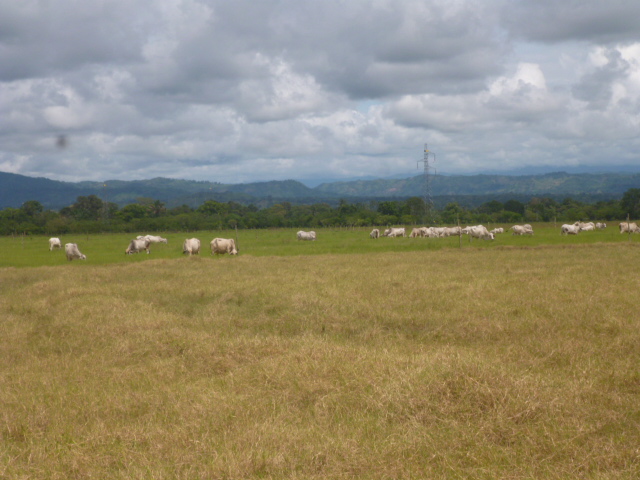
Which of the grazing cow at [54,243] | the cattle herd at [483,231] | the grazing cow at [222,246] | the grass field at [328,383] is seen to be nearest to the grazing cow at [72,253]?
the grazing cow at [222,246]

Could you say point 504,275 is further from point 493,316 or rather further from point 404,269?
point 493,316

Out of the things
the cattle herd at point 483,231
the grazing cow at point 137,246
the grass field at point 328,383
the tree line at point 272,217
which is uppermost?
the tree line at point 272,217

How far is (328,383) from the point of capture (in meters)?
6.14

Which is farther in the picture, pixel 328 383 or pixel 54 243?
pixel 54 243

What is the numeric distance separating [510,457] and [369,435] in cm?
125

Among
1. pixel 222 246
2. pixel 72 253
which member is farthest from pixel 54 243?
pixel 222 246

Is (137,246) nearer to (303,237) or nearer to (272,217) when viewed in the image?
(303,237)

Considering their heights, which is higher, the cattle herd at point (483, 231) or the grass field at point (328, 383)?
the cattle herd at point (483, 231)

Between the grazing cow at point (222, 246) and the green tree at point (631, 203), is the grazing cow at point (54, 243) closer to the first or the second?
the grazing cow at point (222, 246)

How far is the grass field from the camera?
4.42 metres

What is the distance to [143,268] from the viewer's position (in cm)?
1994

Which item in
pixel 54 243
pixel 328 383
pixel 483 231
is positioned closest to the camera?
pixel 328 383

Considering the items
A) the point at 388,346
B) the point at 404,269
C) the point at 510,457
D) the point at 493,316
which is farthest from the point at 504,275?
the point at 510,457

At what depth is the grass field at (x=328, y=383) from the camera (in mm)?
4418
